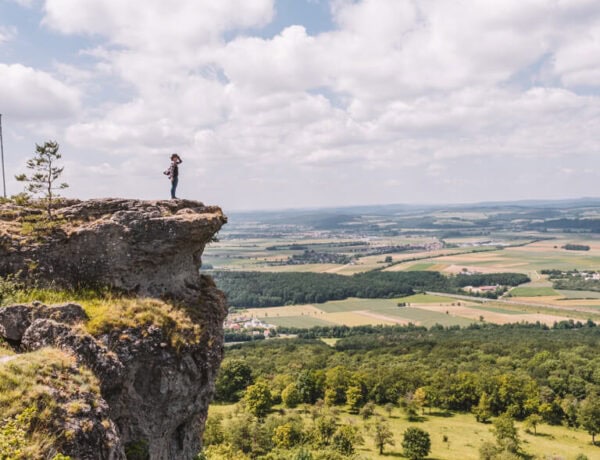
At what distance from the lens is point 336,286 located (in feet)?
604

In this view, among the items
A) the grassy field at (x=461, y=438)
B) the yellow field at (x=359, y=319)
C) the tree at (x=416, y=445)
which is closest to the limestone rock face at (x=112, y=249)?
the grassy field at (x=461, y=438)

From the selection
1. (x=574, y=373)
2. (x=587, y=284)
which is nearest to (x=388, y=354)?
(x=574, y=373)

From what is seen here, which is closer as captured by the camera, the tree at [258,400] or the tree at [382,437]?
the tree at [382,437]

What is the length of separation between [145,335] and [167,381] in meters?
1.82

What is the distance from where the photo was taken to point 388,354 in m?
96.8

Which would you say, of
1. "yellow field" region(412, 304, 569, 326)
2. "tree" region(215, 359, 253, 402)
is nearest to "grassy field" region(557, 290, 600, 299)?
"yellow field" region(412, 304, 569, 326)

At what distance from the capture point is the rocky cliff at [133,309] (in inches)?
523

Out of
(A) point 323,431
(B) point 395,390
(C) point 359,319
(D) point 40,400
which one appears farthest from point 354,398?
(C) point 359,319

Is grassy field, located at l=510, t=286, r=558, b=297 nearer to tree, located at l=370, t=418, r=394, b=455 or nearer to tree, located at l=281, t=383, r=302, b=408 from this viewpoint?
tree, located at l=281, t=383, r=302, b=408

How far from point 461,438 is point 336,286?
12667 cm

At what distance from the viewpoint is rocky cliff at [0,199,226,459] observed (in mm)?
13297

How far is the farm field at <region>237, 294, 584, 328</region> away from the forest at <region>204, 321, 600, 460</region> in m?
27.2

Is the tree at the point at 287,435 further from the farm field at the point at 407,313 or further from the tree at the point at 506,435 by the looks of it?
the farm field at the point at 407,313

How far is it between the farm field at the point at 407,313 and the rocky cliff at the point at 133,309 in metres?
120
